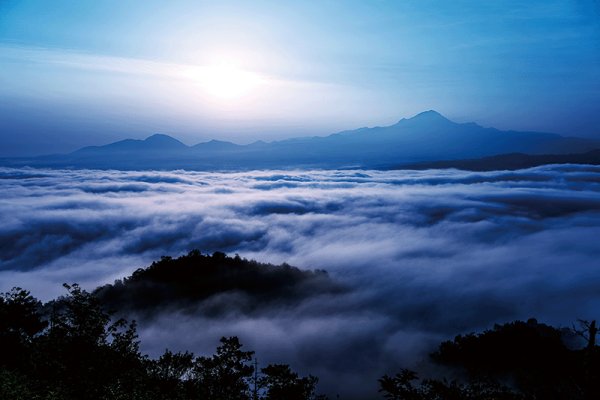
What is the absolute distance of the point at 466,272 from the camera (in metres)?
199

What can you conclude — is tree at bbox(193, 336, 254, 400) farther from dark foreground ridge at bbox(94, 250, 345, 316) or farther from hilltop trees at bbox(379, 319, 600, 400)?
dark foreground ridge at bbox(94, 250, 345, 316)

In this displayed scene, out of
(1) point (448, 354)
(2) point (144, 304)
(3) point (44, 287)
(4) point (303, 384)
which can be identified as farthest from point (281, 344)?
(3) point (44, 287)

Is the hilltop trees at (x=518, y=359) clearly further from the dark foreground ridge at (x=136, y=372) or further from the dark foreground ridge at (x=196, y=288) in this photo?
the dark foreground ridge at (x=196, y=288)

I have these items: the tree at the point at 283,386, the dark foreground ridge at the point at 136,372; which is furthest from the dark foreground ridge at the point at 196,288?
the tree at the point at 283,386

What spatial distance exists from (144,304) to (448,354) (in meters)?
75.1

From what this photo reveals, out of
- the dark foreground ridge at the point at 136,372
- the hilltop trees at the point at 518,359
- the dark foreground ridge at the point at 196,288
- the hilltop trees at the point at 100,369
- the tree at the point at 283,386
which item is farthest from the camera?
the dark foreground ridge at the point at 196,288

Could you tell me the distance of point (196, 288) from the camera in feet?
367

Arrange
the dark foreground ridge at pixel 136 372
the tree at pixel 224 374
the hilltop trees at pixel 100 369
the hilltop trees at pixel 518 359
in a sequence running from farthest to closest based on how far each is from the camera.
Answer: the hilltop trees at pixel 518 359 < the tree at pixel 224 374 < the hilltop trees at pixel 100 369 < the dark foreground ridge at pixel 136 372

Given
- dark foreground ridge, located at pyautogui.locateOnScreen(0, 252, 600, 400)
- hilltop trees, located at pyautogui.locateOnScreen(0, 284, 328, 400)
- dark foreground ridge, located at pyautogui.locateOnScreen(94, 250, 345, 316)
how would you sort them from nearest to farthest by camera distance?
dark foreground ridge, located at pyautogui.locateOnScreen(0, 252, 600, 400), hilltop trees, located at pyautogui.locateOnScreen(0, 284, 328, 400), dark foreground ridge, located at pyautogui.locateOnScreen(94, 250, 345, 316)

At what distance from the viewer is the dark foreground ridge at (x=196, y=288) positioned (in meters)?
103

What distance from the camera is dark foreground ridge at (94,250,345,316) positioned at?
102812mm

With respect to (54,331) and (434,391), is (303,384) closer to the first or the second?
(434,391)

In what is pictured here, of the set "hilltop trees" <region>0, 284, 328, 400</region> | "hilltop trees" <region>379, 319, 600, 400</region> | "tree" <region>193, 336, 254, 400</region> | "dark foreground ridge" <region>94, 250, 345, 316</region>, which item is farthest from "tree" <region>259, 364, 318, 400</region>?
"dark foreground ridge" <region>94, 250, 345, 316</region>

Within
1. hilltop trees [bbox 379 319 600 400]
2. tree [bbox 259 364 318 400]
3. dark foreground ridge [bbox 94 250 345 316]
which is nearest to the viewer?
tree [bbox 259 364 318 400]
